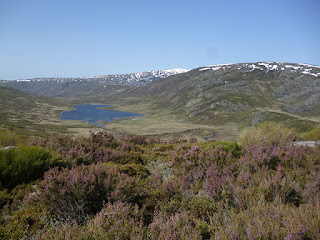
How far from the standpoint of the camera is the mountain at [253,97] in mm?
108113

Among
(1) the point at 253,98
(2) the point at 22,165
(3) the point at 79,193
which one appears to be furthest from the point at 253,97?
(3) the point at 79,193

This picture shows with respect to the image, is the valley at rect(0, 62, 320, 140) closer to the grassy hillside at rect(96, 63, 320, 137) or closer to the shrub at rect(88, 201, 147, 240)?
the grassy hillside at rect(96, 63, 320, 137)

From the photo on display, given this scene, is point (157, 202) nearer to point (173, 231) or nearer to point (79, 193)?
point (173, 231)

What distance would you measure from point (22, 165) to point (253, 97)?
15374 centimetres

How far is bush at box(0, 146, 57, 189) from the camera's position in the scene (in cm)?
568

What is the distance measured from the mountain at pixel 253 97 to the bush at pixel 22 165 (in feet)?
292

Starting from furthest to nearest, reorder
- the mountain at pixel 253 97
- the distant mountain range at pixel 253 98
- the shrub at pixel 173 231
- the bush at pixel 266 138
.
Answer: the mountain at pixel 253 97, the distant mountain range at pixel 253 98, the bush at pixel 266 138, the shrub at pixel 173 231

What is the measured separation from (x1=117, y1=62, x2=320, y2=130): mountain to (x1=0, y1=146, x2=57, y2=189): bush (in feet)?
292

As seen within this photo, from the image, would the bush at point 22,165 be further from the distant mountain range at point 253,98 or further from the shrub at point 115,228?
the distant mountain range at point 253,98

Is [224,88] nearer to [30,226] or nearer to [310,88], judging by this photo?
[310,88]

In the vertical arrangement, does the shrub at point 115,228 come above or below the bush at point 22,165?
Answer: above

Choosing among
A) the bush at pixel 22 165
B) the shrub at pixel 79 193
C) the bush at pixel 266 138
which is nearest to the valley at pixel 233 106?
the bush at pixel 266 138

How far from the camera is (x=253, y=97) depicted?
140125 millimetres

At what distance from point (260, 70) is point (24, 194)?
209827mm
